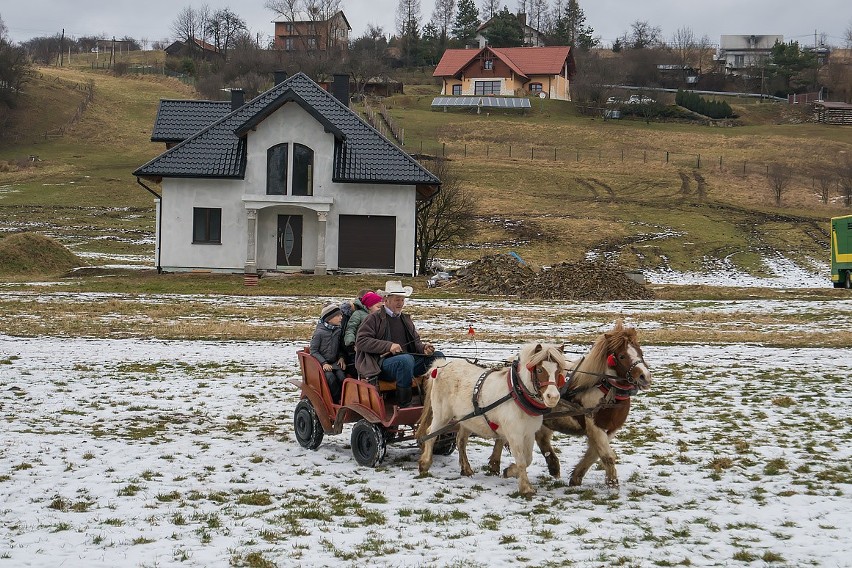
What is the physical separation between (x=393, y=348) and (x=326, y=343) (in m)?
1.30

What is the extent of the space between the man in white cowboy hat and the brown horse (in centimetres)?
159

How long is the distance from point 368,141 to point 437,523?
32785 millimetres

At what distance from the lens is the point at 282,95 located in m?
38.1

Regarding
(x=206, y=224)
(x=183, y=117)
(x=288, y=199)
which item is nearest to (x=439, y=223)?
(x=288, y=199)

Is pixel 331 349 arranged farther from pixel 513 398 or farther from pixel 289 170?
pixel 289 170

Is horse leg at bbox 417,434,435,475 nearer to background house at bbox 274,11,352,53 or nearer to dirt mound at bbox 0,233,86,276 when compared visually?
dirt mound at bbox 0,233,86,276

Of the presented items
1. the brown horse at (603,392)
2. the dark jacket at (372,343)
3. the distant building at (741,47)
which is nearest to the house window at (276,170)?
the dark jacket at (372,343)

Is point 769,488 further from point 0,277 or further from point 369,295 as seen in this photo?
point 0,277

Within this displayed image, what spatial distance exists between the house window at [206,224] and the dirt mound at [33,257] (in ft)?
16.6

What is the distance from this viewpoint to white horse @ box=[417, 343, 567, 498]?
28.9ft

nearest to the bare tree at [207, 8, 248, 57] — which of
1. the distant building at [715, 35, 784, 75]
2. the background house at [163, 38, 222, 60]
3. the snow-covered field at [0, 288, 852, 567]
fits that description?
the background house at [163, 38, 222, 60]

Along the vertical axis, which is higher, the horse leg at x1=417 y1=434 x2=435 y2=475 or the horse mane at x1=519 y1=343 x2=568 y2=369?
the horse mane at x1=519 y1=343 x2=568 y2=369

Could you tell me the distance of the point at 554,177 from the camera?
69.9 metres

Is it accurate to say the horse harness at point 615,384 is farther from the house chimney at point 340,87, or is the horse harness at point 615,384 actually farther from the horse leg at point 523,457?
the house chimney at point 340,87
